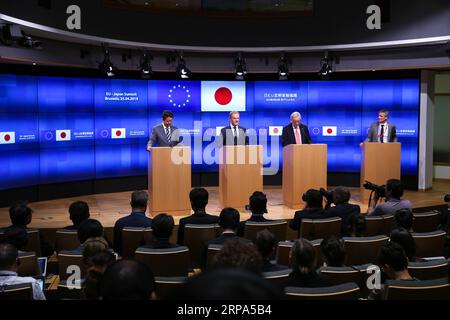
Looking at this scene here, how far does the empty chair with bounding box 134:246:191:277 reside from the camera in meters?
4.31

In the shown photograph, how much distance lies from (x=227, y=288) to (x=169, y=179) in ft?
23.6

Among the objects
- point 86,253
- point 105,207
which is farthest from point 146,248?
point 105,207

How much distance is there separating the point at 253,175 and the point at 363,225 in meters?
3.34

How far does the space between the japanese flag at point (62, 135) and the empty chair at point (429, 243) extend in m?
7.43

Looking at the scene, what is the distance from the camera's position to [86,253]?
3.54 metres

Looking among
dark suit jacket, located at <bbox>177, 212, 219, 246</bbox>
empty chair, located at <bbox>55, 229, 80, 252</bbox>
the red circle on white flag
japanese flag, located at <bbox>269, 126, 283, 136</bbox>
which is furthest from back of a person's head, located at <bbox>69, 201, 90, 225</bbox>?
japanese flag, located at <bbox>269, 126, 283, 136</bbox>

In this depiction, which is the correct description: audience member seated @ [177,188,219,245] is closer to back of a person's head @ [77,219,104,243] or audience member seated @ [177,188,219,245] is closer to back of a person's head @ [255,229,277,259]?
back of a person's head @ [77,219,104,243]

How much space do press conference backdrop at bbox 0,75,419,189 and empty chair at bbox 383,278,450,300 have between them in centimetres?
802

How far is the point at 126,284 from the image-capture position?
5.57 feet

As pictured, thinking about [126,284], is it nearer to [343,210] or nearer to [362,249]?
[362,249]

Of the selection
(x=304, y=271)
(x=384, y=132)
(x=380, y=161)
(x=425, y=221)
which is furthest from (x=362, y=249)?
(x=384, y=132)

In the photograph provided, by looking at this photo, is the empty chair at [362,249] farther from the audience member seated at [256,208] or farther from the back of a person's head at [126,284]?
the back of a person's head at [126,284]
